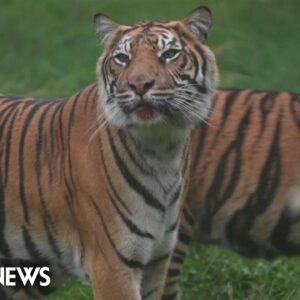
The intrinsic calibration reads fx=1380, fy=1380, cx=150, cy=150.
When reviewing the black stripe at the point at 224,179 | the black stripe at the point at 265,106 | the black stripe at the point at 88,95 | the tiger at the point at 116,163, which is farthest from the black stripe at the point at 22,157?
the black stripe at the point at 265,106

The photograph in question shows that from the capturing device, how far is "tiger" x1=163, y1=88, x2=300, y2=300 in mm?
5539

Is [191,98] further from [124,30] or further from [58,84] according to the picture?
[58,84]

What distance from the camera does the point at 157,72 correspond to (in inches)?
177

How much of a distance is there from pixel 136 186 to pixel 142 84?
48 centimetres

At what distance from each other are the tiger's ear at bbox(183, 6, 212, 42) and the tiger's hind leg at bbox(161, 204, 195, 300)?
0.94m

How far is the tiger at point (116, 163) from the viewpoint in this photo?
15.0ft

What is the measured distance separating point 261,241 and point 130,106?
129 cm

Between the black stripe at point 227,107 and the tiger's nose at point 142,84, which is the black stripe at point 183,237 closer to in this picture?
the black stripe at point 227,107

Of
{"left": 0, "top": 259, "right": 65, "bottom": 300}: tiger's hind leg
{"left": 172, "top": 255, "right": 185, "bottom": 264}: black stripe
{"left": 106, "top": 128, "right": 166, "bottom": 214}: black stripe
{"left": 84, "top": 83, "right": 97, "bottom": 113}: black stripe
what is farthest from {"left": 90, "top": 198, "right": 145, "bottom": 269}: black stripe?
{"left": 172, "top": 255, "right": 185, "bottom": 264}: black stripe

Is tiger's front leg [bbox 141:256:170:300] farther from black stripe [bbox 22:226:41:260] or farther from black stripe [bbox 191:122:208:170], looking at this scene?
black stripe [bbox 191:122:208:170]

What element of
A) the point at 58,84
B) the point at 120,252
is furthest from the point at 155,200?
the point at 58,84

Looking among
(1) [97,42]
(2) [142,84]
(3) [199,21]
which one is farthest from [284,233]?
(1) [97,42]

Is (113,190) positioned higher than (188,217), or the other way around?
(113,190)

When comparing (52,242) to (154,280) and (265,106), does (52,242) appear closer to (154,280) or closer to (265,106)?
(154,280)
